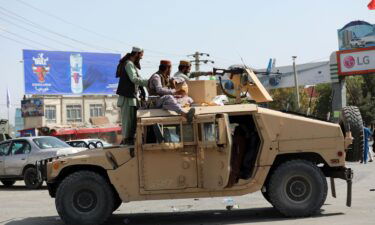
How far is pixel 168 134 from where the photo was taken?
9.60 m

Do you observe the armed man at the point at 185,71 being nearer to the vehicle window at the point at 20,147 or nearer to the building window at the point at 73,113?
the vehicle window at the point at 20,147

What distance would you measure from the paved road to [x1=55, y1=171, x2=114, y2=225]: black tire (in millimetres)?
747

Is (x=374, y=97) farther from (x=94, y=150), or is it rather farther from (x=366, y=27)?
(x=94, y=150)

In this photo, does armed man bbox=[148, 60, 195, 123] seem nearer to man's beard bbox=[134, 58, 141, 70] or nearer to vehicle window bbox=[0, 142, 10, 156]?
man's beard bbox=[134, 58, 141, 70]

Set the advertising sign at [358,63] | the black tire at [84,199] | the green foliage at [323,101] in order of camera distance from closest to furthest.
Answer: the black tire at [84,199], the advertising sign at [358,63], the green foliage at [323,101]

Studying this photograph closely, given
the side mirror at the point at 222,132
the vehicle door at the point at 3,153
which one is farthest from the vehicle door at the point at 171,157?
the vehicle door at the point at 3,153

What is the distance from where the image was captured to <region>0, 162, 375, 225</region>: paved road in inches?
378

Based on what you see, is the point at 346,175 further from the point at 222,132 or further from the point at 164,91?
the point at 164,91

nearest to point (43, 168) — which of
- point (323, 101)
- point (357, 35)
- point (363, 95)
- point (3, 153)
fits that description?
point (3, 153)

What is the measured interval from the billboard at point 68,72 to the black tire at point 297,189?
53.8 m

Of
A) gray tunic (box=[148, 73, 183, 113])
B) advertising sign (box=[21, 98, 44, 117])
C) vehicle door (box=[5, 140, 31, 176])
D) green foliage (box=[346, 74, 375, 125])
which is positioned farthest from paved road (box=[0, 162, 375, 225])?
advertising sign (box=[21, 98, 44, 117])

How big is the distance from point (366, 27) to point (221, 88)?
3527cm

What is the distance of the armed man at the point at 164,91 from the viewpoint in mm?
9562

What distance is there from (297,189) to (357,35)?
36546 millimetres
